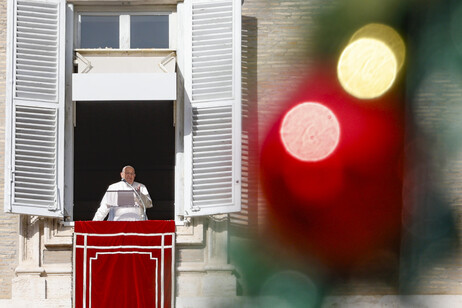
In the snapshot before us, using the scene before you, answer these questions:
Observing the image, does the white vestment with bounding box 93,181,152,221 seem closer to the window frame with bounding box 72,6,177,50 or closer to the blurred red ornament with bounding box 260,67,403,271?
the blurred red ornament with bounding box 260,67,403,271

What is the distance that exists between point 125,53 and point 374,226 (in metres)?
3.55

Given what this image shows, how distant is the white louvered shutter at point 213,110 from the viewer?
1027cm

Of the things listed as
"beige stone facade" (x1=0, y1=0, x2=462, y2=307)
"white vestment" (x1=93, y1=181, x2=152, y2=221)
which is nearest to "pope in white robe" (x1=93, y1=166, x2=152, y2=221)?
"white vestment" (x1=93, y1=181, x2=152, y2=221)

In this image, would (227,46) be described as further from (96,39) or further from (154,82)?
(96,39)

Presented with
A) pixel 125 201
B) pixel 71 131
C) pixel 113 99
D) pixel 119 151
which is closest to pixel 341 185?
pixel 125 201

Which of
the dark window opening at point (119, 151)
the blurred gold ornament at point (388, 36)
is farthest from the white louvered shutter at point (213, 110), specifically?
the dark window opening at point (119, 151)

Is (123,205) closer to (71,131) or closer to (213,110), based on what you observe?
(71,131)

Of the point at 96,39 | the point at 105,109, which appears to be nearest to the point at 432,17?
the point at 96,39

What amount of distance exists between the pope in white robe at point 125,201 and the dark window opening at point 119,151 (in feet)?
19.4

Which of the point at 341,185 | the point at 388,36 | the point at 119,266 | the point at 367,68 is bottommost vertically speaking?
the point at 119,266

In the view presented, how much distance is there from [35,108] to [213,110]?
1969 millimetres

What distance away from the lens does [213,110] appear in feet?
34.0

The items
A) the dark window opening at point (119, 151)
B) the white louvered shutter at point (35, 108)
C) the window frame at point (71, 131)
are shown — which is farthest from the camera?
the dark window opening at point (119, 151)

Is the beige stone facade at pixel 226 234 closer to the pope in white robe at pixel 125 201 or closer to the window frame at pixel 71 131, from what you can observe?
the window frame at pixel 71 131
